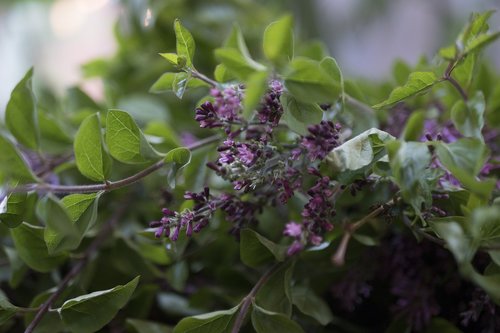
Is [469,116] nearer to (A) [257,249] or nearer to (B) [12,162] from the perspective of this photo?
(A) [257,249]

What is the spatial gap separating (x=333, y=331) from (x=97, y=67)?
1.48 feet

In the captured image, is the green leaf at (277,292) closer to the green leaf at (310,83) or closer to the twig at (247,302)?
the twig at (247,302)

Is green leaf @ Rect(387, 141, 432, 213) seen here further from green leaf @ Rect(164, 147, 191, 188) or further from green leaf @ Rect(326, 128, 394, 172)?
green leaf @ Rect(164, 147, 191, 188)

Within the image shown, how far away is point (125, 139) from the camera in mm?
340

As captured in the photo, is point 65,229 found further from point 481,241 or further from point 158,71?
point 158,71

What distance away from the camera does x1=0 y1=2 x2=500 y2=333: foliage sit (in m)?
0.29

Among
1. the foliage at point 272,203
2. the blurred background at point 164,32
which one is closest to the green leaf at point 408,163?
the foliage at point 272,203

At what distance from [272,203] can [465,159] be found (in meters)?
0.14

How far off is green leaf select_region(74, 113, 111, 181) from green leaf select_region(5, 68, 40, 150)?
0.03 meters

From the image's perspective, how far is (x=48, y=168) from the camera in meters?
0.45

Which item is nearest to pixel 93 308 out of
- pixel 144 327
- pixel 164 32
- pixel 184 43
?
pixel 144 327

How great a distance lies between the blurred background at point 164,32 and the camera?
0.70 m

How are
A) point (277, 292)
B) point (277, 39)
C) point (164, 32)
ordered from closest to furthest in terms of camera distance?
1. point (277, 39)
2. point (277, 292)
3. point (164, 32)

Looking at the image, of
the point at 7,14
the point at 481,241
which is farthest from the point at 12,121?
the point at 7,14
